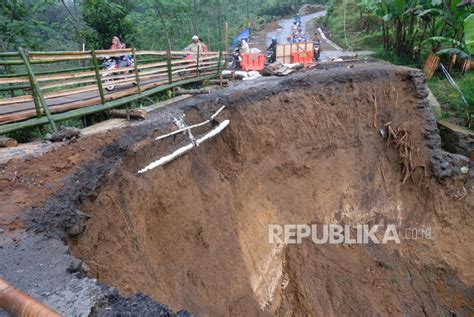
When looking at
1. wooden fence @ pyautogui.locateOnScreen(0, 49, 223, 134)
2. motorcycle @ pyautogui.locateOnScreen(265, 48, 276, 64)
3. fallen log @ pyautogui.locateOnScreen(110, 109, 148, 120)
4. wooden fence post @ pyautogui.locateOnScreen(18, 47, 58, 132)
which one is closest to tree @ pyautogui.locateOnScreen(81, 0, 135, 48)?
wooden fence @ pyautogui.locateOnScreen(0, 49, 223, 134)

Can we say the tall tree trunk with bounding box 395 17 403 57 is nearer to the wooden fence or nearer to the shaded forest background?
the wooden fence

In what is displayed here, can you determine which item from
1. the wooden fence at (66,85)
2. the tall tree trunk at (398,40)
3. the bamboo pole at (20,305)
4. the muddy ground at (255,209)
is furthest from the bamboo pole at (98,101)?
the tall tree trunk at (398,40)

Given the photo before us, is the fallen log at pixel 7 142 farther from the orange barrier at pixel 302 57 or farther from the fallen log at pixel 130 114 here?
the orange barrier at pixel 302 57

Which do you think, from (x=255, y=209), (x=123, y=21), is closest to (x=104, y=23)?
(x=123, y=21)

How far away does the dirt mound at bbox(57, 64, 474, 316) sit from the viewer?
565 cm

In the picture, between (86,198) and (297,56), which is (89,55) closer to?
(86,198)

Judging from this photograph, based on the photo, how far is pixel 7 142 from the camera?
562cm

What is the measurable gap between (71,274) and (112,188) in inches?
86.4

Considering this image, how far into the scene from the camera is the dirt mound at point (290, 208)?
222 inches

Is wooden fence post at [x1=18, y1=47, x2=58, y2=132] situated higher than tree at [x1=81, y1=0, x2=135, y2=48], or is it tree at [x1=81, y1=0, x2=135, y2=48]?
tree at [x1=81, y1=0, x2=135, y2=48]

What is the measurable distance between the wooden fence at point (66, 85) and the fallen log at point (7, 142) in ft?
0.45

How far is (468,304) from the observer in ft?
31.1

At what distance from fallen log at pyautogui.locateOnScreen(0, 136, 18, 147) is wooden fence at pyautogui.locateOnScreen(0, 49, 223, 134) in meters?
0.14

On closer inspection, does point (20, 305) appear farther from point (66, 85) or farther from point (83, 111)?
point (66, 85)
